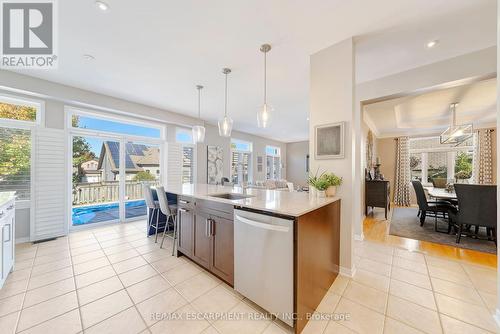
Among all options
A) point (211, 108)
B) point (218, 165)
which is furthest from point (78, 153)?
point (218, 165)

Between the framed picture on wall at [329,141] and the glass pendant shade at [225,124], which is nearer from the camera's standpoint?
A: the framed picture on wall at [329,141]

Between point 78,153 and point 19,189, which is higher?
point 78,153

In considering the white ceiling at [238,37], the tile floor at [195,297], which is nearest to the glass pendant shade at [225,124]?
the white ceiling at [238,37]

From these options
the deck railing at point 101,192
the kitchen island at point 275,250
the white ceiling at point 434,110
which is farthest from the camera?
the deck railing at point 101,192

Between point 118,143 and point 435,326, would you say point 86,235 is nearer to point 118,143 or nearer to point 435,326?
point 118,143

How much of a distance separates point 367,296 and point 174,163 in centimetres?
499

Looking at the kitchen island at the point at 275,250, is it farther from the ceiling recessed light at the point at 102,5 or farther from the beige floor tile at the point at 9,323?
the ceiling recessed light at the point at 102,5

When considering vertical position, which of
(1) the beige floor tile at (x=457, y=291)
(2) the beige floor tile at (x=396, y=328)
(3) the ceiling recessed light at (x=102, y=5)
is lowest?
(2) the beige floor tile at (x=396, y=328)

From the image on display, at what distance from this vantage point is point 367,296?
1898 millimetres

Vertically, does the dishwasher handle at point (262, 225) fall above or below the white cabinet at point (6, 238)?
above

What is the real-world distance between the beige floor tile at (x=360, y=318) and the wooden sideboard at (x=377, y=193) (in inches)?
142

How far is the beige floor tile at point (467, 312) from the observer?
5.08 feet

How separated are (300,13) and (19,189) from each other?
5.09 metres

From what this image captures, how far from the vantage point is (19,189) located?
3248 millimetres
